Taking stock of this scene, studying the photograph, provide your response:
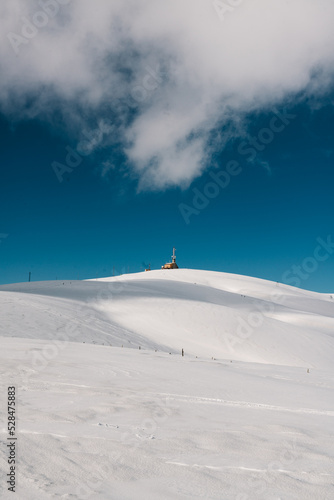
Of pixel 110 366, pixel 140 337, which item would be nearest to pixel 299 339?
pixel 140 337

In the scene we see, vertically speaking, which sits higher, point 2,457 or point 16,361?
point 16,361

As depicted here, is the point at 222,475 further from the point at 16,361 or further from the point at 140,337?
the point at 140,337

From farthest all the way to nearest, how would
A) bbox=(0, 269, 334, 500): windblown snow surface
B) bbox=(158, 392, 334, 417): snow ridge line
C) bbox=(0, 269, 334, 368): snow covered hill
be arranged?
bbox=(0, 269, 334, 368): snow covered hill → bbox=(158, 392, 334, 417): snow ridge line → bbox=(0, 269, 334, 500): windblown snow surface

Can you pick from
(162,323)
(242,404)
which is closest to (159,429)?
(242,404)

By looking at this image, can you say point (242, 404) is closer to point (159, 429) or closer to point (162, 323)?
point (159, 429)

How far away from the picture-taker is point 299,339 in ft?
73.4

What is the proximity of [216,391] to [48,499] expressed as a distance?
14.7ft

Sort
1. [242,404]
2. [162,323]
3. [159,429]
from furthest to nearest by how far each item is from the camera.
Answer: [162,323]
[242,404]
[159,429]

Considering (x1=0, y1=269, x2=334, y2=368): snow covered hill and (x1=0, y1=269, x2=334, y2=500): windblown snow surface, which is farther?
(x1=0, y1=269, x2=334, y2=368): snow covered hill

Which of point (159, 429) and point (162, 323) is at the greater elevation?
point (162, 323)

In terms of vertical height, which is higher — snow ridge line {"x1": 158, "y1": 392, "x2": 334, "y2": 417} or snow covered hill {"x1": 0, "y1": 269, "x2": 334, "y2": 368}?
snow covered hill {"x1": 0, "y1": 269, "x2": 334, "y2": 368}

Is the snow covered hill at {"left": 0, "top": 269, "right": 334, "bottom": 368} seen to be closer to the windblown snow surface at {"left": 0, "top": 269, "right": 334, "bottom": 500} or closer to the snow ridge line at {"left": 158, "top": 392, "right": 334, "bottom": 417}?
the windblown snow surface at {"left": 0, "top": 269, "right": 334, "bottom": 500}

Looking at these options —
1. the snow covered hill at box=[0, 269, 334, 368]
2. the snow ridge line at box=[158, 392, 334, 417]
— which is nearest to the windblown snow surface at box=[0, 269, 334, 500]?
the snow ridge line at box=[158, 392, 334, 417]

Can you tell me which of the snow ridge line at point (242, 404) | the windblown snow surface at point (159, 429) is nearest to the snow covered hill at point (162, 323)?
the windblown snow surface at point (159, 429)
